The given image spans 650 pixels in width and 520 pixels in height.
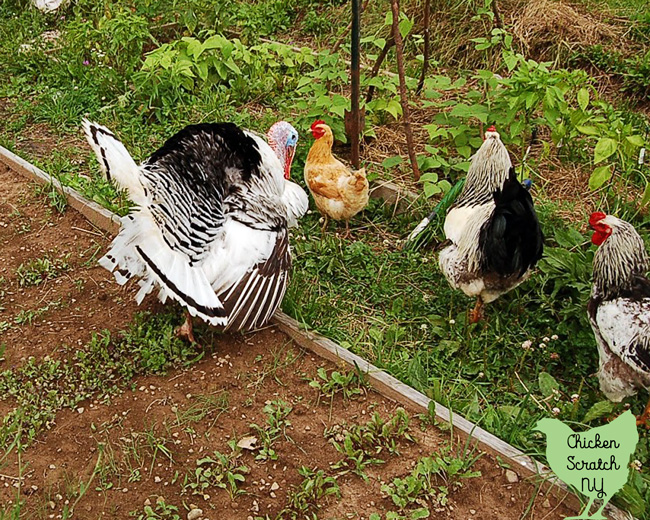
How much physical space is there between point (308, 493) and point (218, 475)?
0.40 metres

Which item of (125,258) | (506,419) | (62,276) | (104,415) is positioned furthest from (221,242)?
(506,419)

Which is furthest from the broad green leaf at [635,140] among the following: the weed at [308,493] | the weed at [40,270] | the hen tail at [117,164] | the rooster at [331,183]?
the weed at [40,270]

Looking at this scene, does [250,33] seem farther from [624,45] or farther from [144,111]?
[624,45]

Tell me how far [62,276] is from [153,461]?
5.32 feet

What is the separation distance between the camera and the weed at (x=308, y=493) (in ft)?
8.84

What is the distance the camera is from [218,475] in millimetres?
2838

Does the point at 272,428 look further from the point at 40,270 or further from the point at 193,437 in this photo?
the point at 40,270

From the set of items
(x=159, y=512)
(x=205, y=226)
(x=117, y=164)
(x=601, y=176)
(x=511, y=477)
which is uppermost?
(x=117, y=164)

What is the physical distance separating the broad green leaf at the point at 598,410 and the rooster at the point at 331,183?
195 centimetres

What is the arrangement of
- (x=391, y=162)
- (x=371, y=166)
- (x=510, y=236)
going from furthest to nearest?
(x=371, y=166), (x=391, y=162), (x=510, y=236)

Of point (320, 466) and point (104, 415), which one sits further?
point (104, 415)

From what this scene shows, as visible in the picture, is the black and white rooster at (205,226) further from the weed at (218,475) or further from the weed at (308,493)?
the weed at (308,493)

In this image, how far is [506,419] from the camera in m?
3.10

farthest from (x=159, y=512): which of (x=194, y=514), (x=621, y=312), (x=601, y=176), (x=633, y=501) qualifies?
(x=601, y=176)
